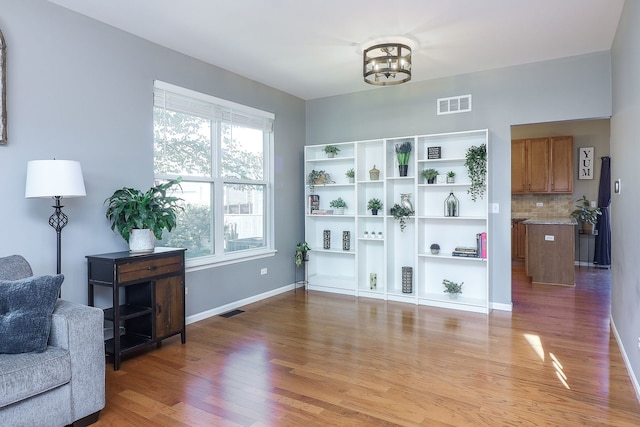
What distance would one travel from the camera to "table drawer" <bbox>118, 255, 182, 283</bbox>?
3.10 m

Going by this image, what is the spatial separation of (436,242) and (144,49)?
12.8ft

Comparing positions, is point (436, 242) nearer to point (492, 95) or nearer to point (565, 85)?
point (492, 95)

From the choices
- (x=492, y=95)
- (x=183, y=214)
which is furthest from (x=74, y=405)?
(x=492, y=95)

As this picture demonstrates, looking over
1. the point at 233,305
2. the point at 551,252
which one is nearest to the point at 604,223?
the point at 551,252

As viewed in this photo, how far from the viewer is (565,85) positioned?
4.37m

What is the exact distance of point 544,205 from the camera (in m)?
8.06

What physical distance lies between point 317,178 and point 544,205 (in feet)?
16.7

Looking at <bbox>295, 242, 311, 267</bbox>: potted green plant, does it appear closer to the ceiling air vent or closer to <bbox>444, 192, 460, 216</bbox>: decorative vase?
<bbox>444, 192, 460, 216</bbox>: decorative vase

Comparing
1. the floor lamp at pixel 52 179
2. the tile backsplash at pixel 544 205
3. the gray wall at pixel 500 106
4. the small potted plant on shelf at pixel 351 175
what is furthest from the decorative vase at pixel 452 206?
the tile backsplash at pixel 544 205

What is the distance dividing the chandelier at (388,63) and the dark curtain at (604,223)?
5591mm

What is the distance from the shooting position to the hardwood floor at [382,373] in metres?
2.41

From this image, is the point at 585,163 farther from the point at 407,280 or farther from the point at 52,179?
the point at 52,179

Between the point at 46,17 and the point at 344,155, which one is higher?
the point at 46,17

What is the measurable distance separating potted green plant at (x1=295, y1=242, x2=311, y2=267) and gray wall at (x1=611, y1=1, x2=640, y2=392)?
11.7 ft
